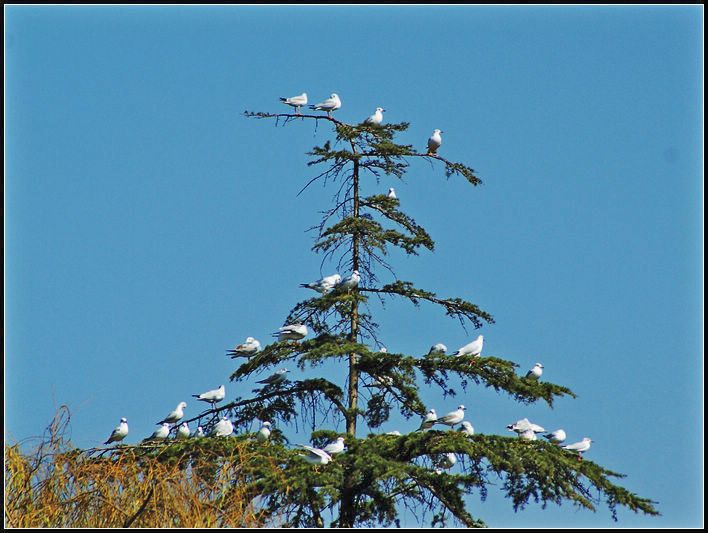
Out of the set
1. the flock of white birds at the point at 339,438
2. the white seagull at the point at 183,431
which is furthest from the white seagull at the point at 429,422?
the white seagull at the point at 183,431

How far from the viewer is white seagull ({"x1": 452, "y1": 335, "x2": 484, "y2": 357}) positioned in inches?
760

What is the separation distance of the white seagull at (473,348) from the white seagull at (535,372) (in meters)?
0.82

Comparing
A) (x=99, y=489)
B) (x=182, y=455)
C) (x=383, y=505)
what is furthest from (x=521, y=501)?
(x=99, y=489)

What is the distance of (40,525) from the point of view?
14258 mm

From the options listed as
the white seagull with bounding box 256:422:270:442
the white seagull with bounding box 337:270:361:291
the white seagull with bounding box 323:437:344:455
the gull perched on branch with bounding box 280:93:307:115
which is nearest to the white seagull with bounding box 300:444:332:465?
the white seagull with bounding box 323:437:344:455

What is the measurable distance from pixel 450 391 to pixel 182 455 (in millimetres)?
4202

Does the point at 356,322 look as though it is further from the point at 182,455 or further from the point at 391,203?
the point at 182,455

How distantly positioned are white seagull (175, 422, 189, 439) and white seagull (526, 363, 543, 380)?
536cm

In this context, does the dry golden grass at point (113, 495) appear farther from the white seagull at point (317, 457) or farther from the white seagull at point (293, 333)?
the white seagull at point (293, 333)

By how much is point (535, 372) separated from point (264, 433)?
496 centimetres

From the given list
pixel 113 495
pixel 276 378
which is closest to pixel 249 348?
pixel 276 378

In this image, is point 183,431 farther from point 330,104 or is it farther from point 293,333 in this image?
point 330,104

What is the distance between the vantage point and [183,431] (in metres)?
20.4

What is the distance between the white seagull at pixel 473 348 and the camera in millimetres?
19312
